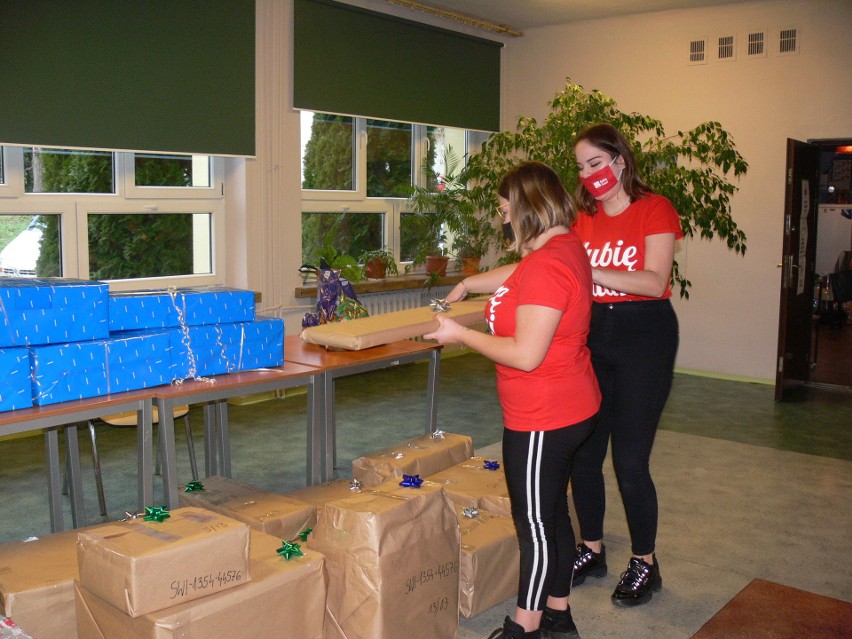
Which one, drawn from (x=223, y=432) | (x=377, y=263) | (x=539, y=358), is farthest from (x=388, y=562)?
(x=377, y=263)

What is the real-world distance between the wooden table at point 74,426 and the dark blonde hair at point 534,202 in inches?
51.7

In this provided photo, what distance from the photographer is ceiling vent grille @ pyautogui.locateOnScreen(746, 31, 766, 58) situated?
6.44m

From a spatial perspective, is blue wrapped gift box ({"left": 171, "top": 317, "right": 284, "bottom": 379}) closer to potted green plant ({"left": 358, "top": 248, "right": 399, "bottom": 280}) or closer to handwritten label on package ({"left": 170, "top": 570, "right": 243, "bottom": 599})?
handwritten label on package ({"left": 170, "top": 570, "right": 243, "bottom": 599})

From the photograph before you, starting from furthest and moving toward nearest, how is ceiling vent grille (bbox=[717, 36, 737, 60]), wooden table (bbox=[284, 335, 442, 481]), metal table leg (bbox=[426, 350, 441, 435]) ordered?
ceiling vent grille (bbox=[717, 36, 737, 60]), metal table leg (bbox=[426, 350, 441, 435]), wooden table (bbox=[284, 335, 442, 481])

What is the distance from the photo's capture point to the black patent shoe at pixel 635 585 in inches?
107

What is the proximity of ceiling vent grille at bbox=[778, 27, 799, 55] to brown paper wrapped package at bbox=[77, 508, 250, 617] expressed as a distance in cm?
583

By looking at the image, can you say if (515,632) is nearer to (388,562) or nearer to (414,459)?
(388,562)

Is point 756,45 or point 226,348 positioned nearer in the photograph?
point 226,348

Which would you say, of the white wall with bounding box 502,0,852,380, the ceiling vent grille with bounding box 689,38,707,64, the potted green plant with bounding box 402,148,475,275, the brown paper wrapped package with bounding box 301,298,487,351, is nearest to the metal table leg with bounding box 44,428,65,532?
the brown paper wrapped package with bounding box 301,298,487,351

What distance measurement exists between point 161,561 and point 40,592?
0.45 m

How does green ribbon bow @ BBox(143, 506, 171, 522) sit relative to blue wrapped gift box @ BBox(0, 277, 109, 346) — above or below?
below

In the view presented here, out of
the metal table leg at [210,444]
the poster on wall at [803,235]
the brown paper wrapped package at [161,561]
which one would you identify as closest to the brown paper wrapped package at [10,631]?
the brown paper wrapped package at [161,561]

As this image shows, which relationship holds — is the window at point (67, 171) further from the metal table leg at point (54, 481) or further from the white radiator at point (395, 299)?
the metal table leg at point (54, 481)

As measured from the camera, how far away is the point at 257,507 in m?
2.70
